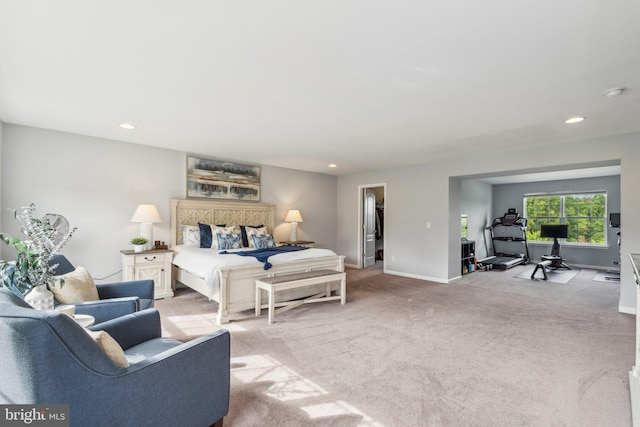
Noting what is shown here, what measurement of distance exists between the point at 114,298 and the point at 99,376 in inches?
71.4

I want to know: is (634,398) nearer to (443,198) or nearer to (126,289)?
(126,289)

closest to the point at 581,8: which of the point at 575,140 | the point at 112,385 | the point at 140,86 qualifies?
the point at 112,385

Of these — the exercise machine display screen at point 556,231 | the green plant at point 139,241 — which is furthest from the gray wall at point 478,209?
the green plant at point 139,241

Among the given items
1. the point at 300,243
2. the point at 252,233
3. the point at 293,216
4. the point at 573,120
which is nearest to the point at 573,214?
the point at 573,120

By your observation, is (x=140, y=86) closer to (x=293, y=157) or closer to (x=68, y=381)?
(x=68, y=381)

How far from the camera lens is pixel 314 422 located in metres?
1.81

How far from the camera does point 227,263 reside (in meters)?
3.61

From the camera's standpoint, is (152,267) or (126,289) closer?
(126,289)

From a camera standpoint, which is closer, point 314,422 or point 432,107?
point 314,422

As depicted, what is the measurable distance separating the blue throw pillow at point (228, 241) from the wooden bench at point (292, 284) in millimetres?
1251

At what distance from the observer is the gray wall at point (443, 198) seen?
13.0 feet

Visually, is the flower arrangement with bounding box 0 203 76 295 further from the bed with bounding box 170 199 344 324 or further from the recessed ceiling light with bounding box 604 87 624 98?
the recessed ceiling light with bounding box 604 87 624 98

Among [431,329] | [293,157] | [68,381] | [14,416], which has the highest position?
[293,157]

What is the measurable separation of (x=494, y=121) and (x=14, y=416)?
174 inches
